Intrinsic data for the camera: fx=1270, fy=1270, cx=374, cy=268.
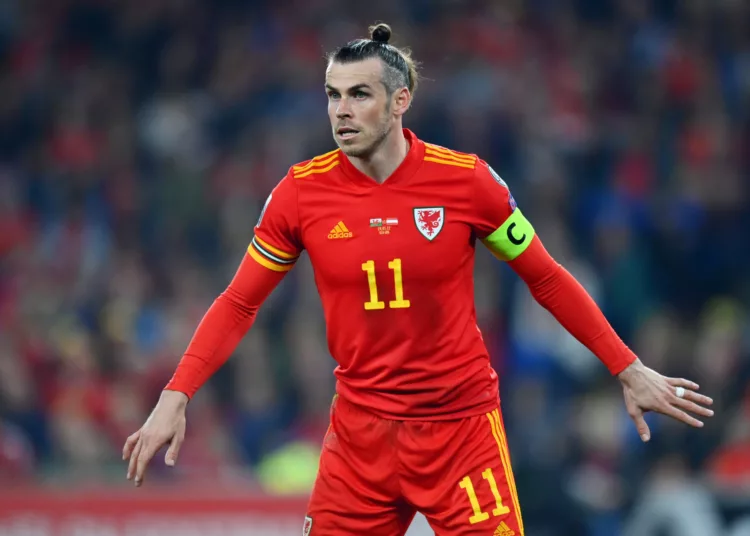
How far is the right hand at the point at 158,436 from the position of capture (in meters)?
4.57

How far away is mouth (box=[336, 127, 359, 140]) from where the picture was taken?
4750mm

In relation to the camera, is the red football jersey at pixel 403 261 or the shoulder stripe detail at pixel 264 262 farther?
the shoulder stripe detail at pixel 264 262

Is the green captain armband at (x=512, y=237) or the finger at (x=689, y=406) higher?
the green captain armband at (x=512, y=237)

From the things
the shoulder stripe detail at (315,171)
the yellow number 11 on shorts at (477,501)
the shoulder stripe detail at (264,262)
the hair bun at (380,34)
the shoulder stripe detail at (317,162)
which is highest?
the hair bun at (380,34)

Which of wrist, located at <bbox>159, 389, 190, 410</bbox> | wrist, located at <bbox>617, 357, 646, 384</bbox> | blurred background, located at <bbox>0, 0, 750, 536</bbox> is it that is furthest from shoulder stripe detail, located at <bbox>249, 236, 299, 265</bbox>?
blurred background, located at <bbox>0, 0, 750, 536</bbox>

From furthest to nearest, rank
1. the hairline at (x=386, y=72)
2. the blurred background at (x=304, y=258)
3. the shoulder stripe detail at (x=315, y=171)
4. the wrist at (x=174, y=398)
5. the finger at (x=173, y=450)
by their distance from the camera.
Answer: the blurred background at (x=304, y=258), the shoulder stripe detail at (x=315, y=171), the hairline at (x=386, y=72), the wrist at (x=174, y=398), the finger at (x=173, y=450)

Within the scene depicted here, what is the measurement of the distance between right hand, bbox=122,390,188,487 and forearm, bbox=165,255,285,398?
0.06 meters

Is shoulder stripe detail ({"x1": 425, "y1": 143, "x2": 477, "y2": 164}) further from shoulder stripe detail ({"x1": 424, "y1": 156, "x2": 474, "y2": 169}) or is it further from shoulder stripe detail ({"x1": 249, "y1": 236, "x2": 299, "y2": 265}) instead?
shoulder stripe detail ({"x1": 249, "y1": 236, "x2": 299, "y2": 265})

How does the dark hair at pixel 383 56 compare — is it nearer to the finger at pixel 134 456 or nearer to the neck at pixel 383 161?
the neck at pixel 383 161

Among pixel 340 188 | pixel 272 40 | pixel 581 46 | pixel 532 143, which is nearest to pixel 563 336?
pixel 532 143

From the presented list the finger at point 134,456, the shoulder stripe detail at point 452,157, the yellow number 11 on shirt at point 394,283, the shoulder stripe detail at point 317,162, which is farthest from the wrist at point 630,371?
the finger at point 134,456

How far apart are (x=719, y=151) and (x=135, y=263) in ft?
Answer: 17.6

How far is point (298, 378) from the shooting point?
10219 mm

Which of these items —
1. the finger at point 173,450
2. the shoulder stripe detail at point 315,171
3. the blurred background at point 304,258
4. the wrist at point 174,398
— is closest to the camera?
the finger at point 173,450
